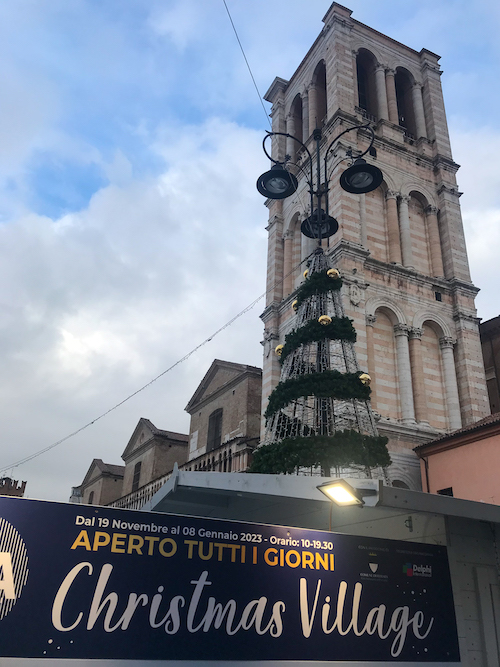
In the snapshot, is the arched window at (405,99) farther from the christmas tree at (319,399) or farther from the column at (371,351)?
the christmas tree at (319,399)

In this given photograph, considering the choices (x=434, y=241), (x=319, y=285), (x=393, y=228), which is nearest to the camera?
(x=319, y=285)

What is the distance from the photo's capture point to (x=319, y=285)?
493 inches

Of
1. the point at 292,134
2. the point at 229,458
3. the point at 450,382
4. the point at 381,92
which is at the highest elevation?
the point at 381,92

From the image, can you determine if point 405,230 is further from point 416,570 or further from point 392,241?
point 416,570

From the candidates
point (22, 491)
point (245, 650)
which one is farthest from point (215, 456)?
point (22, 491)

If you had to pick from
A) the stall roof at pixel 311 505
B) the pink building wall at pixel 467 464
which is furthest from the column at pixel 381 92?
the stall roof at pixel 311 505

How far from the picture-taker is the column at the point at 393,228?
2264 cm

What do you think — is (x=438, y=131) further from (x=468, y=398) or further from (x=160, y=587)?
(x=160, y=587)

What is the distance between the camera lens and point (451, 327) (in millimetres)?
22141

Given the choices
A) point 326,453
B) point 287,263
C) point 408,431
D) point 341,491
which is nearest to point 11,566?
point 341,491

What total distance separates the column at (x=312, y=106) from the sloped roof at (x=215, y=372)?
1143 cm

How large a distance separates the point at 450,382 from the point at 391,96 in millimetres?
14000

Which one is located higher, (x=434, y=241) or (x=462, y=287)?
(x=434, y=241)

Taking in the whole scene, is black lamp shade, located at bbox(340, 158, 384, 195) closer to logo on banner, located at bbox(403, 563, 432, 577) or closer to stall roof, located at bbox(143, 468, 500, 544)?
stall roof, located at bbox(143, 468, 500, 544)
